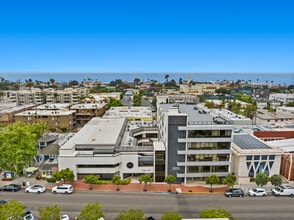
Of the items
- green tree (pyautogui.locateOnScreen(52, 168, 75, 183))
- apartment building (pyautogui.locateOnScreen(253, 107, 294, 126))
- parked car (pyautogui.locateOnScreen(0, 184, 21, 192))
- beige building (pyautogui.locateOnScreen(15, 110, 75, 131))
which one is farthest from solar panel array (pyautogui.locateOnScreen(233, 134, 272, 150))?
beige building (pyautogui.locateOnScreen(15, 110, 75, 131))

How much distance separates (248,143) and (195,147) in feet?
43.3

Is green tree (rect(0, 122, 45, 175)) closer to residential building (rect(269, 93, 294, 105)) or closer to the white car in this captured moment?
the white car

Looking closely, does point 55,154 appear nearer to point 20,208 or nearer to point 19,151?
point 19,151

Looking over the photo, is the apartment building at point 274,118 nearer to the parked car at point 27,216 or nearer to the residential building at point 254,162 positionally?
the residential building at point 254,162

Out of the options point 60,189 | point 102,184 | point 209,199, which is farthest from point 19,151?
point 209,199

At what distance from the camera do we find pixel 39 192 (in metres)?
37.9

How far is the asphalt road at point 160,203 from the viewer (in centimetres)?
3231

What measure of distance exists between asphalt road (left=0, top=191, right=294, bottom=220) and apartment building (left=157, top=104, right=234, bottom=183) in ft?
16.7

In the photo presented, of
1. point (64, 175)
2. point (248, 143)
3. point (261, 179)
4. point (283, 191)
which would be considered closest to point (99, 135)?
point (64, 175)

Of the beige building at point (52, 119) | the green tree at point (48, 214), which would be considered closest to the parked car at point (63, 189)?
the green tree at point (48, 214)

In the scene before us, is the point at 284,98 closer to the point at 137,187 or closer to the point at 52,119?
the point at 52,119

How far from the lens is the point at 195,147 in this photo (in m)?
41.1

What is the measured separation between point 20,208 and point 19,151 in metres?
17.7

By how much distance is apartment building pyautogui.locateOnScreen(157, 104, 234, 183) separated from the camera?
4031 centimetres
